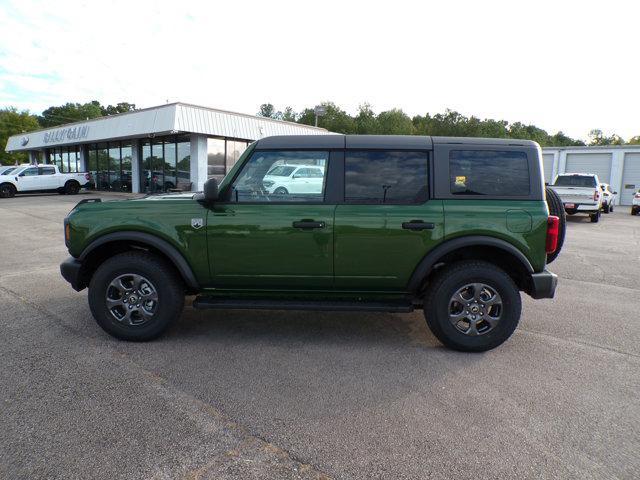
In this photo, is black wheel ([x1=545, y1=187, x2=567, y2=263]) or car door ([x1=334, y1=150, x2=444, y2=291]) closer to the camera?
car door ([x1=334, y1=150, x2=444, y2=291])

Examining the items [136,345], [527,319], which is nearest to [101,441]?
[136,345]

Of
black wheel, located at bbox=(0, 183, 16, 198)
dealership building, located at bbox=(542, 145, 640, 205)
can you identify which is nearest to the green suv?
black wheel, located at bbox=(0, 183, 16, 198)

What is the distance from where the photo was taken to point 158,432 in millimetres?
2705

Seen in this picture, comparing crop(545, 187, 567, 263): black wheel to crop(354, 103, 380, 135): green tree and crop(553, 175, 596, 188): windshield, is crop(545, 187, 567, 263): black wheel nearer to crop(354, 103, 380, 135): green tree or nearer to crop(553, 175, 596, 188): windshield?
crop(553, 175, 596, 188): windshield

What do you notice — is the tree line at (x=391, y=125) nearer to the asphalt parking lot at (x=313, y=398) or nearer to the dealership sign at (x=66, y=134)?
the dealership sign at (x=66, y=134)

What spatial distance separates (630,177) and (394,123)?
143ft

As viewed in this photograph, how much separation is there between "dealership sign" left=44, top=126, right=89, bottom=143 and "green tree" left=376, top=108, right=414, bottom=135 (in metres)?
46.0

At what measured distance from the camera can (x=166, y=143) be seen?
23609mm

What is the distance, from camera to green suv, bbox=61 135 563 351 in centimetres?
389

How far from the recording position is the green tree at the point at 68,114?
320 feet

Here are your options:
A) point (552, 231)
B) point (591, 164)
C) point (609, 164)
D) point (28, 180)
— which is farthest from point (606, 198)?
point (28, 180)

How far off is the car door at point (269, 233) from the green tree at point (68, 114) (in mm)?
106502

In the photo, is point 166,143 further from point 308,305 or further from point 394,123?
point 394,123

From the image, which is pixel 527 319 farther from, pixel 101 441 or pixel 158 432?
pixel 101 441
